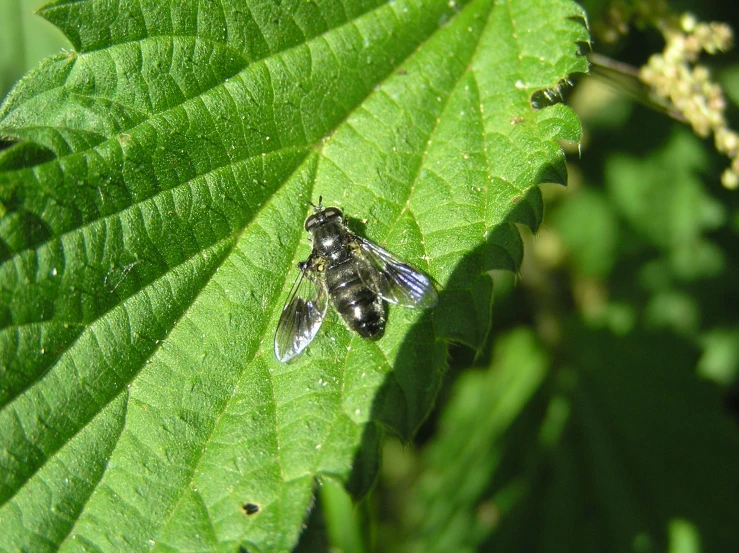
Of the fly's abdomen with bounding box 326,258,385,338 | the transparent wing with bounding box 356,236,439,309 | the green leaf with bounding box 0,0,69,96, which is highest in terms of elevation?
the green leaf with bounding box 0,0,69,96

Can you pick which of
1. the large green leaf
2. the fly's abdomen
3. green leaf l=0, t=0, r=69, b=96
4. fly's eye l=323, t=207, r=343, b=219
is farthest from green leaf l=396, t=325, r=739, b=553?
green leaf l=0, t=0, r=69, b=96

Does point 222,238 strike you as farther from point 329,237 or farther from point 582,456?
point 582,456

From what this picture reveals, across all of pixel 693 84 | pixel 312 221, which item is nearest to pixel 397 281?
pixel 312 221

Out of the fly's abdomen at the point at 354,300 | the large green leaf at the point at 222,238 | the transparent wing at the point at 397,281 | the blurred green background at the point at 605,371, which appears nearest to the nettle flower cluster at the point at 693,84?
the large green leaf at the point at 222,238

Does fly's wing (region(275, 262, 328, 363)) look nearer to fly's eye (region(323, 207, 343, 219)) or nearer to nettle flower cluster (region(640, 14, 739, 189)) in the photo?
fly's eye (region(323, 207, 343, 219))

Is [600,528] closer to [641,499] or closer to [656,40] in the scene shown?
[641,499]

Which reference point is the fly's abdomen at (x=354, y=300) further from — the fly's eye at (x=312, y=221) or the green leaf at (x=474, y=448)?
the green leaf at (x=474, y=448)

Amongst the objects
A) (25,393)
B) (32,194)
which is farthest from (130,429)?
(32,194)
